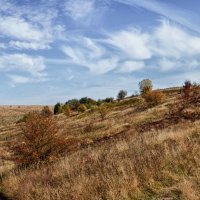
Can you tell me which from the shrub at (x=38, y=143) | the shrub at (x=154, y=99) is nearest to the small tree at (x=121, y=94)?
the shrub at (x=154, y=99)

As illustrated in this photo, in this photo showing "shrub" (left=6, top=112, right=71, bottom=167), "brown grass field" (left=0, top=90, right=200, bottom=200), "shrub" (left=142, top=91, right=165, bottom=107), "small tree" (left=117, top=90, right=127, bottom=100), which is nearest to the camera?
"brown grass field" (left=0, top=90, right=200, bottom=200)

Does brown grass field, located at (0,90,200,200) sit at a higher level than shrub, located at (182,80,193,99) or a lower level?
lower

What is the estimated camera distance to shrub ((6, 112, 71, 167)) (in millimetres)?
16906

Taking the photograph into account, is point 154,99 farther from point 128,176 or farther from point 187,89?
point 128,176

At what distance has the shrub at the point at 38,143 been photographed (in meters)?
16.9

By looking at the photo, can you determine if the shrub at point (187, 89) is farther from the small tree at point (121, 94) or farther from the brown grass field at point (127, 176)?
the small tree at point (121, 94)

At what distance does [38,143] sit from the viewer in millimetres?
17078

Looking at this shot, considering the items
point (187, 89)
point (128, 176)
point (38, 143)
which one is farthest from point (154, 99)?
point (128, 176)

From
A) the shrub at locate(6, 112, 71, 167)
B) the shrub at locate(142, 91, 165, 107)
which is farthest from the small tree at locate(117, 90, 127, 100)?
the shrub at locate(6, 112, 71, 167)

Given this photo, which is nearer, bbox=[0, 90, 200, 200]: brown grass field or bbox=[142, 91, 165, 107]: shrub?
bbox=[0, 90, 200, 200]: brown grass field

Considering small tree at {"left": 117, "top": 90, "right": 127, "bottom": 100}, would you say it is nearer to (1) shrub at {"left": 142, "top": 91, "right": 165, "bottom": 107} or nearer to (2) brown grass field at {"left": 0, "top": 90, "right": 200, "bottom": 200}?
(1) shrub at {"left": 142, "top": 91, "right": 165, "bottom": 107}

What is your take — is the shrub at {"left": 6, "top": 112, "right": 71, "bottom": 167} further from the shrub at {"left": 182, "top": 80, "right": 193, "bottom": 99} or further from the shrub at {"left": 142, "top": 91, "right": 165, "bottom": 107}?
the shrub at {"left": 142, "top": 91, "right": 165, "bottom": 107}

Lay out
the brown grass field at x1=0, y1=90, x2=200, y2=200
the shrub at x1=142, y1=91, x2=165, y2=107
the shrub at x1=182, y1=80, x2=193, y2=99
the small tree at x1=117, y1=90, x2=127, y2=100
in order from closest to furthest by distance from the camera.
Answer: the brown grass field at x1=0, y1=90, x2=200, y2=200 < the shrub at x1=182, y1=80, x2=193, y2=99 < the shrub at x1=142, y1=91, x2=165, y2=107 < the small tree at x1=117, y1=90, x2=127, y2=100

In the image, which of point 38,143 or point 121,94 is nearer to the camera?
point 38,143
